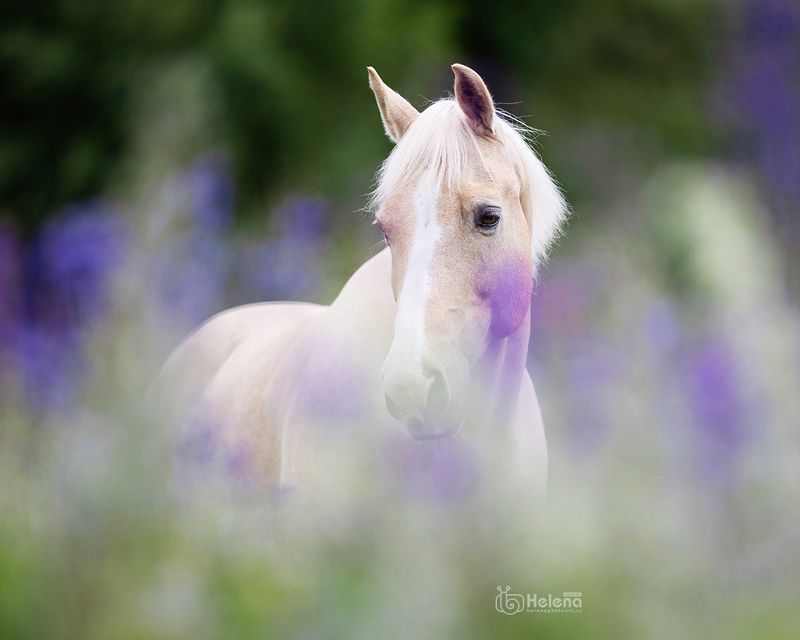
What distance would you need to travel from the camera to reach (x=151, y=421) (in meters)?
1.91

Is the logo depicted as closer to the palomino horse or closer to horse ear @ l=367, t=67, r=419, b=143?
the palomino horse

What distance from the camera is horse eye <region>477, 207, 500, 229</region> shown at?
107 inches

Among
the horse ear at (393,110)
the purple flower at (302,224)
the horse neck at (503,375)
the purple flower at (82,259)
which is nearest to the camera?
the horse neck at (503,375)

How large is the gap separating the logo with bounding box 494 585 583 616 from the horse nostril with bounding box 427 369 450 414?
0.90 metres

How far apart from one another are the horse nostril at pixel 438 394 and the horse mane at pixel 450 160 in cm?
49

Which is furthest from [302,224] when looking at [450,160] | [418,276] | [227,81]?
[227,81]

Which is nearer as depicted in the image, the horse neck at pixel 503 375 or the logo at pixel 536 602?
the logo at pixel 536 602

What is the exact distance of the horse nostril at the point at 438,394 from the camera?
8.10ft

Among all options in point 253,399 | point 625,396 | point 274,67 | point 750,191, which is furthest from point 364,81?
point 625,396

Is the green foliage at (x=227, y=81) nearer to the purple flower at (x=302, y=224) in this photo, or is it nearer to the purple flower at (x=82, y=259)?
the purple flower at (x=302, y=224)

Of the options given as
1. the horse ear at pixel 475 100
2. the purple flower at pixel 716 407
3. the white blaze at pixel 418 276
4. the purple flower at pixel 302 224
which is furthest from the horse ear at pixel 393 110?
the purple flower at pixel 302 224

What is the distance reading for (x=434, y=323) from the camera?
101 inches

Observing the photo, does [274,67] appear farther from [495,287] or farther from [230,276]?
[495,287]

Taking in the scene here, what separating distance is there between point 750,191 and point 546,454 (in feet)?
28.4
